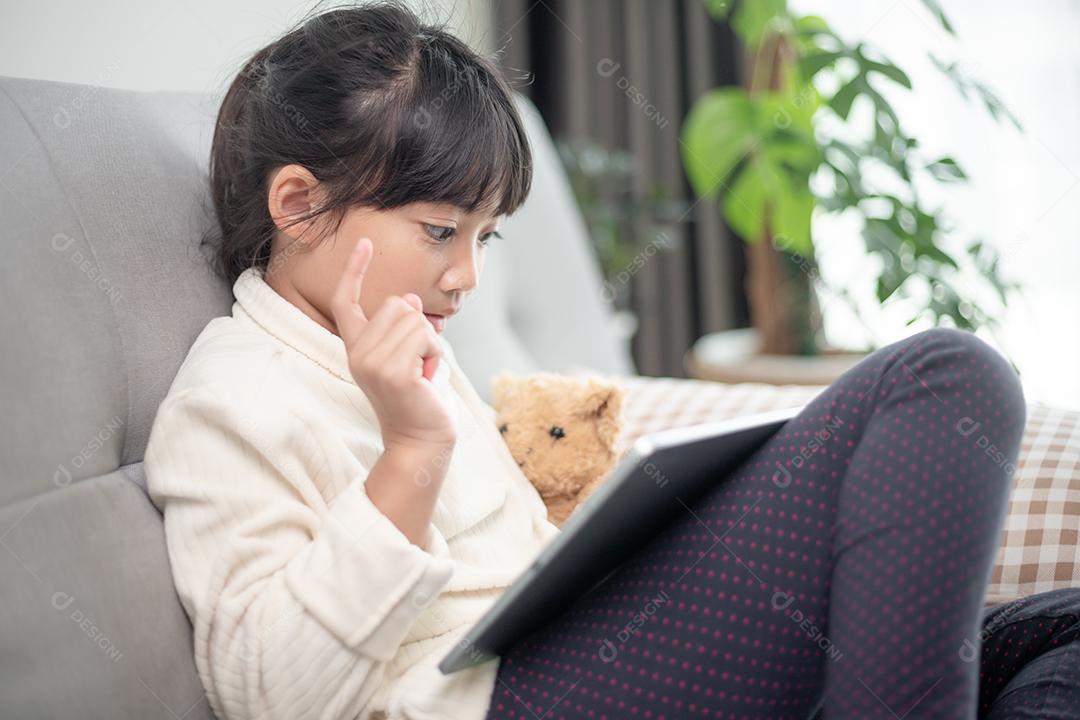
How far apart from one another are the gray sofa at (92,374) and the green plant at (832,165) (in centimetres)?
87

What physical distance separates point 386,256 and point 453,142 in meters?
0.12

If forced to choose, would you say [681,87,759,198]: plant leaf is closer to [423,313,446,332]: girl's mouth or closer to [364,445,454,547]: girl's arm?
[423,313,446,332]: girl's mouth

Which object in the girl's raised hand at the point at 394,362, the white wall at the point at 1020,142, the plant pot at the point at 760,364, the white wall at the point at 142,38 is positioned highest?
the white wall at the point at 142,38

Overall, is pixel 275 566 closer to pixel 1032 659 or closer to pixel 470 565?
pixel 470 565

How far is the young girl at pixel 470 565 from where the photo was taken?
700 millimetres

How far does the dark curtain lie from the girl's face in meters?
1.96

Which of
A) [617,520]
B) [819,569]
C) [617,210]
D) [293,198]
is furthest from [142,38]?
[617,210]

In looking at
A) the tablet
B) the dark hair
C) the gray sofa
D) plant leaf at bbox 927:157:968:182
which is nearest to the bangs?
the dark hair

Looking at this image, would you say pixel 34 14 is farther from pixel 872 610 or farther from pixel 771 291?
pixel 771 291

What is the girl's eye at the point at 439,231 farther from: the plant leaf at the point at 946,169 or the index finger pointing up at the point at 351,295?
the plant leaf at the point at 946,169

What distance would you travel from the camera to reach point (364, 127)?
0.90 m

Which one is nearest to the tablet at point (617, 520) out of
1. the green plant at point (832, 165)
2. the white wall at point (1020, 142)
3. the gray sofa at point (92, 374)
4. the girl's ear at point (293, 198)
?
the gray sofa at point (92, 374)

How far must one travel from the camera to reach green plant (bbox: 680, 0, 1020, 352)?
4.82 ft

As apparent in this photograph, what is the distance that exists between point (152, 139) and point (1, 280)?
9.8 inches
